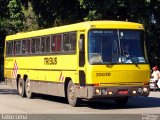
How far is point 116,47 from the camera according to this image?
19641 mm

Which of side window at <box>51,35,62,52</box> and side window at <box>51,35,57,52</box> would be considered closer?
side window at <box>51,35,62,52</box>

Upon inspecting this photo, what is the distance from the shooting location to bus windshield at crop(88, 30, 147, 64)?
763 inches

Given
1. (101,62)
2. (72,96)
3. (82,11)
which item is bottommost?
(72,96)

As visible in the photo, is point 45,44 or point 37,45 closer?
point 45,44

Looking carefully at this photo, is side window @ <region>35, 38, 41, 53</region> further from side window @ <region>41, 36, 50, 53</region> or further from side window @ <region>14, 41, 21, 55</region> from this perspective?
side window @ <region>14, 41, 21, 55</region>

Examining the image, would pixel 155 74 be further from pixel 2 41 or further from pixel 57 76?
pixel 2 41

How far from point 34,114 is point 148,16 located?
20953 millimetres

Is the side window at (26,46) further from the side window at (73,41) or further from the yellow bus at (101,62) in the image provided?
the side window at (73,41)

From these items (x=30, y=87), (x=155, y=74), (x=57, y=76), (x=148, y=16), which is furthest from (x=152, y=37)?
(x=57, y=76)

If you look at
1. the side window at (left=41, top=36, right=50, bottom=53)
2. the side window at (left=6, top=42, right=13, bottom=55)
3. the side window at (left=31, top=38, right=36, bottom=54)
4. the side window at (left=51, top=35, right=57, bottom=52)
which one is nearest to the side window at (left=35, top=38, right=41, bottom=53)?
the side window at (left=31, top=38, right=36, bottom=54)

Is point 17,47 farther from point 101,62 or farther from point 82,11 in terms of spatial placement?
point 82,11

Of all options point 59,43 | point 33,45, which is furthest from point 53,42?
point 33,45

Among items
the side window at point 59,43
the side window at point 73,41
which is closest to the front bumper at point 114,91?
the side window at point 73,41

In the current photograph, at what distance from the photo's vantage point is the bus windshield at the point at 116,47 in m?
19.4
